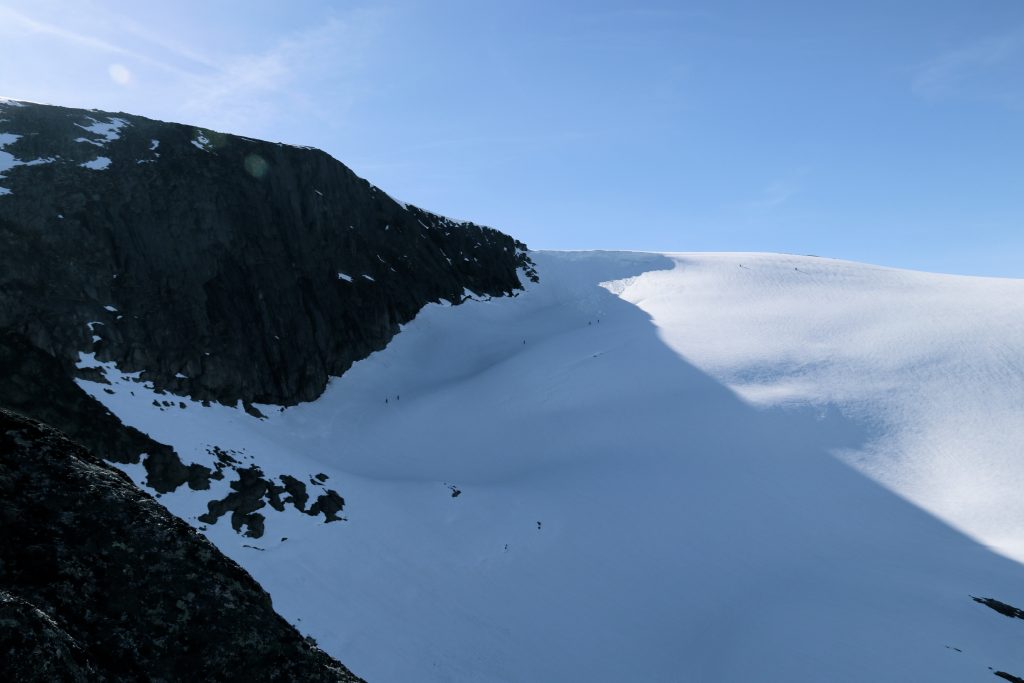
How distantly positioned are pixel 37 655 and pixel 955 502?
79.5ft

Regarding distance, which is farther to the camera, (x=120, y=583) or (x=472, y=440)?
(x=472, y=440)

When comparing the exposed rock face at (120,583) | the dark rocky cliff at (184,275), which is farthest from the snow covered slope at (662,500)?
the exposed rock face at (120,583)

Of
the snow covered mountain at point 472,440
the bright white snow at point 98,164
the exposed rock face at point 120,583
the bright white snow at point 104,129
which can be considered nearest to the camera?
the exposed rock face at point 120,583

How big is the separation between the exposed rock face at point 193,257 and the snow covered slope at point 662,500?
2.03 meters

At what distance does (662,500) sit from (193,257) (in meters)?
22.7

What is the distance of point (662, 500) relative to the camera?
21562 millimetres

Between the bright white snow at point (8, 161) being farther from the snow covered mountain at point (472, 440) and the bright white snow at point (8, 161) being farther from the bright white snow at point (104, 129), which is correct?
the bright white snow at point (104, 129)

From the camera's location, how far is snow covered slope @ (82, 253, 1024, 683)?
50.6ft

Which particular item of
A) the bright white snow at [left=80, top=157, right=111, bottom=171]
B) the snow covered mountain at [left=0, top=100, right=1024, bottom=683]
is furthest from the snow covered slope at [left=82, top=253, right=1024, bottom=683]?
the bright white snow at [left=80, top=157, right=111, bottom=171]

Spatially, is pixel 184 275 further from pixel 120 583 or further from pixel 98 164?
pixel 120 583

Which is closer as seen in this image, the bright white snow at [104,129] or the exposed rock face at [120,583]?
the exposed rock face at [120,583]

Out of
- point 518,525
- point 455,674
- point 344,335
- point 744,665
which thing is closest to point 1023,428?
point 744,665

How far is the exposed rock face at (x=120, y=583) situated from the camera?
222cm

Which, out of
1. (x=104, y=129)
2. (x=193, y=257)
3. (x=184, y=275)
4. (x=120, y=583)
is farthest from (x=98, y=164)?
(x=120, y=583)
